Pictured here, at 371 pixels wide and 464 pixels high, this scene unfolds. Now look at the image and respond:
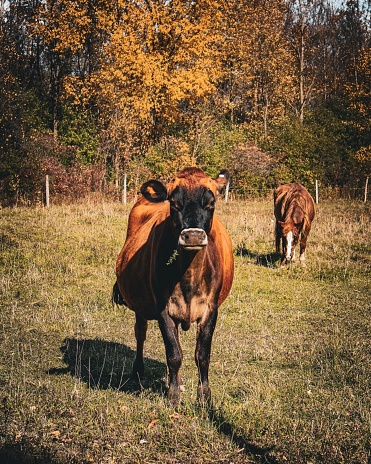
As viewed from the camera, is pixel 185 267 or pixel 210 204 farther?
pixel 185 267

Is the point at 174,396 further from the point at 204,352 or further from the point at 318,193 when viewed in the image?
the point at 318,193

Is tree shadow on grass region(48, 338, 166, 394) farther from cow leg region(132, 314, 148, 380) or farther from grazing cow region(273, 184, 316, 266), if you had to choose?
grazing cow region(273, 184, 316, 266)

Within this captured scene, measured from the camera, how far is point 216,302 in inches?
214

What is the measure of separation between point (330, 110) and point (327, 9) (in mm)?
15820

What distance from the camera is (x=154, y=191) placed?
5.46m

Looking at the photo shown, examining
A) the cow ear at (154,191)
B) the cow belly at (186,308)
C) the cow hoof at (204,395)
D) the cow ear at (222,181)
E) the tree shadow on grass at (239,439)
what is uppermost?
the cow ear at (222,181)

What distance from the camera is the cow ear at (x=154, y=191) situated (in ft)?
17.8

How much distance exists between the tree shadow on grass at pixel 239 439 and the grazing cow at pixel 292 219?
8.89 meters

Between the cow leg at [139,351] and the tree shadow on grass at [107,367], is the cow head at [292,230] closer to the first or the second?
the tree shadow on grass at [107,367]

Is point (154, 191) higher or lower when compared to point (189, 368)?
higher

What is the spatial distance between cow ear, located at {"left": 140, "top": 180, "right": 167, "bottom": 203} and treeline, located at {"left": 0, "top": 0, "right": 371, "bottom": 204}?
20.9 m

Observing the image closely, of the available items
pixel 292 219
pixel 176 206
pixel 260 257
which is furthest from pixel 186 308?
pixel 260 257

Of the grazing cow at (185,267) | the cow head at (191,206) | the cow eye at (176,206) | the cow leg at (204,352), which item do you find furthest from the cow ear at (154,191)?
the cow leg at (204,352)

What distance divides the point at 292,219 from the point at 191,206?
9.67 meters
